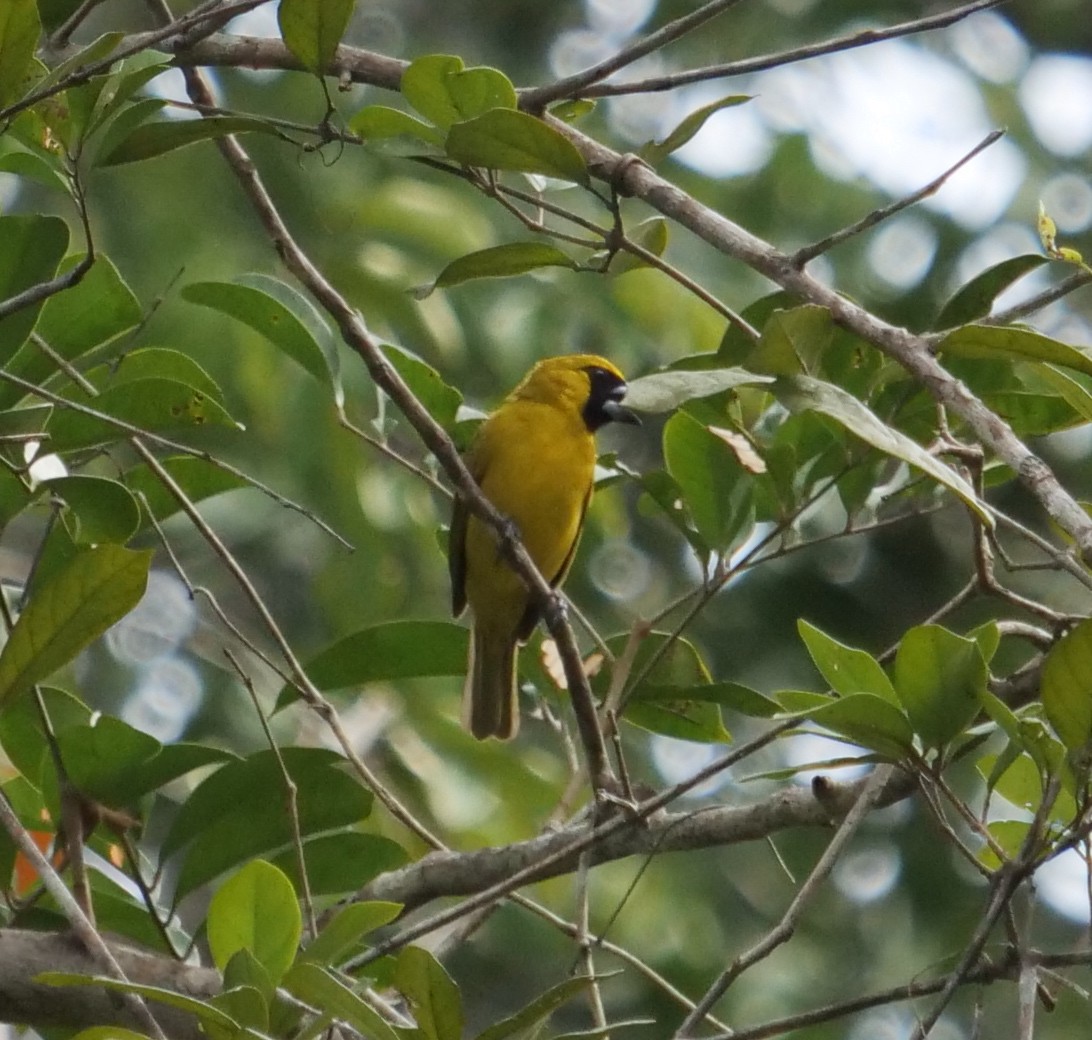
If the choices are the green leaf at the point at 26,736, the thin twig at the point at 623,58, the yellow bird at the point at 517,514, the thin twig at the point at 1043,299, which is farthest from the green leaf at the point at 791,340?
the yellow bird at the point at 517,514

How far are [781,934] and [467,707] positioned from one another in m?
2.30

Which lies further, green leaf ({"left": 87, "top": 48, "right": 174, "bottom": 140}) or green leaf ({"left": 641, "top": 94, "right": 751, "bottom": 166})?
green leaf ({"left": 641, "top": 94, "right": 751, "bottom": 166})

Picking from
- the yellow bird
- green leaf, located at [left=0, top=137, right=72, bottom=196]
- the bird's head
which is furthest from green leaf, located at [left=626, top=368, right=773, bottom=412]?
the bird's head

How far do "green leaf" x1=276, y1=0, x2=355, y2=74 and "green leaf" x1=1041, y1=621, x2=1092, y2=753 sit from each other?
1.21m

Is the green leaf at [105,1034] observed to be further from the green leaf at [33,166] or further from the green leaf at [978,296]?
the green leaf at [978,296]

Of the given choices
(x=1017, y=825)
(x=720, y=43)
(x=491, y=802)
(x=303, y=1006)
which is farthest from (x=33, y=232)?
(x=720, y=43)

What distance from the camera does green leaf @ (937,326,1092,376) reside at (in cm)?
195

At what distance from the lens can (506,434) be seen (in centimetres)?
464

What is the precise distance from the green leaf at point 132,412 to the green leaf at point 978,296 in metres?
1.02

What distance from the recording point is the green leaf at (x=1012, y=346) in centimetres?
195

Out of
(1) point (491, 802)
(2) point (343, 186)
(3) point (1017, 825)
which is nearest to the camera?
(3) point (1017, 825)

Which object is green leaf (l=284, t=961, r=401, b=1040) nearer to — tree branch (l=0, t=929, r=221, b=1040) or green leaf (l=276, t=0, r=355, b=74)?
tree branch (l=0, t=929, r=221, b=1040)

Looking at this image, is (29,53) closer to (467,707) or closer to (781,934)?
(781,934)

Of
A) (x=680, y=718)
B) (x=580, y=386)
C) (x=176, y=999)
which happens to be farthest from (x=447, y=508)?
(x=176, y=999)
